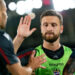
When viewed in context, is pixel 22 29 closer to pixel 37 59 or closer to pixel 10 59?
pixel 37 59

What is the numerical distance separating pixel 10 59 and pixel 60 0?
7.69 metres

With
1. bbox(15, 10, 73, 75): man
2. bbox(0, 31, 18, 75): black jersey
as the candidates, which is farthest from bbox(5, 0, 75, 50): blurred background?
bbox(0, 31, 18, 75): black jersey

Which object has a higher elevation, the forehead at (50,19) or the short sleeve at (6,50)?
the short sleeve at (6,50)

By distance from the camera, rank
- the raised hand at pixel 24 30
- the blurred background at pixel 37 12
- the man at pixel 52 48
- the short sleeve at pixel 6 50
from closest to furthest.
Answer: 1. the short sleeve at pixel 6 50
2. the raised hand at pixel 24 30
3. the man at pixel 52 48
4. the blurred background at pixel 37 12

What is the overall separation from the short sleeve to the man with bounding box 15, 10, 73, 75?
1.20 meters

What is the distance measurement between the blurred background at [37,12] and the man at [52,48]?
595 cm

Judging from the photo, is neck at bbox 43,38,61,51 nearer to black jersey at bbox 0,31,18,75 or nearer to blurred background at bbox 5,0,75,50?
black jersey at bbox 0,31,18,75

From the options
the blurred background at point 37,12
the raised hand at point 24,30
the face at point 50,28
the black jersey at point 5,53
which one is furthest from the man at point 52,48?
the blurred background at point 37,12

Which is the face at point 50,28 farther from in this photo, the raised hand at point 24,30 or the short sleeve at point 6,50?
the short sleeve at point 6,50

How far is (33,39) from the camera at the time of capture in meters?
10.9

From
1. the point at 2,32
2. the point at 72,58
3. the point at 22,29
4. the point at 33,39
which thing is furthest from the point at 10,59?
the point at 33,39

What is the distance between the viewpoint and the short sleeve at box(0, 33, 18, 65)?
2.20m

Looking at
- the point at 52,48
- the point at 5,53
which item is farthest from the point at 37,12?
the point at 5,53

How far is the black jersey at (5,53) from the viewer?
7.24ft
